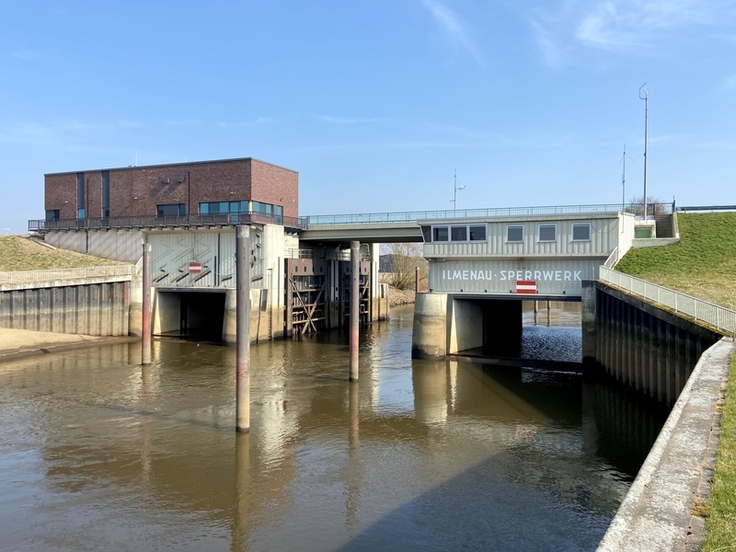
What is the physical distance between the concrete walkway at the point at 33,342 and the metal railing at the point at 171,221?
10.2 m

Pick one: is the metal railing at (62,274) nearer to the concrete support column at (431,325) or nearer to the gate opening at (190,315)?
the gate opening at (190,315)

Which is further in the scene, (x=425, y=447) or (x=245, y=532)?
(x=425, y=447)

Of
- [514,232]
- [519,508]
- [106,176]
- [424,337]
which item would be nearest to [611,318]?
[514,232]

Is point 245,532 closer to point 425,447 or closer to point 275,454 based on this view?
point 275,454

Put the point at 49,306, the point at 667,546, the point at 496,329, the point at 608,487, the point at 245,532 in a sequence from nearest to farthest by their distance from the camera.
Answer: the point at 667,546 < the point at 245,532 < the point at 608,487 < the point at 49,306 < the point at 496,329

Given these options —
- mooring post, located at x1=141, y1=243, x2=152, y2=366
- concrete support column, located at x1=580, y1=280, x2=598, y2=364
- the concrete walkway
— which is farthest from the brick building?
concrete support column, located at x1=580, y1=280, x2=598, y2=364

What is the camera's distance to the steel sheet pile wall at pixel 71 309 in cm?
3715

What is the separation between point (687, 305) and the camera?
64.0 feet

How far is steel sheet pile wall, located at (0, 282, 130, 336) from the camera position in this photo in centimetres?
3715

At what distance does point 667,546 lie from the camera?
20.0ft

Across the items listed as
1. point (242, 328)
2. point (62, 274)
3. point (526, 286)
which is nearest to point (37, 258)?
point (62, 274)

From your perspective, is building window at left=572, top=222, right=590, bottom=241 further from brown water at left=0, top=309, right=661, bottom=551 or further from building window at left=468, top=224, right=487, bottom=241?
brown water at left=0, top=309, right=661, bottom=551

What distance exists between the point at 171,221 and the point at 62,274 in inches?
338

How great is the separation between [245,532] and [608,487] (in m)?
8.92
